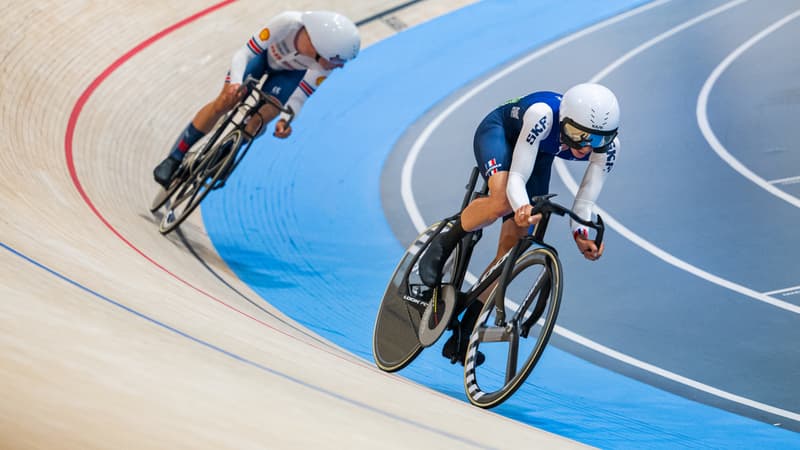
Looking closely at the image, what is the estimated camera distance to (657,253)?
5.93 metres

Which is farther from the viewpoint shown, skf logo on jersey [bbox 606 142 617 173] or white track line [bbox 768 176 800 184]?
white track line [bbox 768 176 800 184]

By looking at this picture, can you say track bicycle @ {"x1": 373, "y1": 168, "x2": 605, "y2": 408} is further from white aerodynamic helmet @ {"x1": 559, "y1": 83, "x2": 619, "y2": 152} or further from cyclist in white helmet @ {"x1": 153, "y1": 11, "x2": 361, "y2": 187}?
cyclist in white helmet @ {"x1": 153, "y1": 11, "x2": 361, "y2": 187}

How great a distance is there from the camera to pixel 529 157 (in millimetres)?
3934

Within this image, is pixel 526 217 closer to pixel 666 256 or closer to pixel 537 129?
pixel 537 129

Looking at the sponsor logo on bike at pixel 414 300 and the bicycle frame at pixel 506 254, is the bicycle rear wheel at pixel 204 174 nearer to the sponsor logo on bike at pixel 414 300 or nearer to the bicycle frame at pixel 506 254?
the sponsor logo on bike at pixel 414 300

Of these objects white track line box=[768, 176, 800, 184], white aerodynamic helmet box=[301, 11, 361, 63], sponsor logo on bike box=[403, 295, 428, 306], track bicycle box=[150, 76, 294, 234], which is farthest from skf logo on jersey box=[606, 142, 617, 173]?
white track line box=[768, 176, 800, 184]

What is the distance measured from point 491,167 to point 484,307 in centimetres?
63

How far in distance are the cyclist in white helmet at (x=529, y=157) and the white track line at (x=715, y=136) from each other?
2.86 m

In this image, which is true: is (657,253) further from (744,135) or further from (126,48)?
(126,48)

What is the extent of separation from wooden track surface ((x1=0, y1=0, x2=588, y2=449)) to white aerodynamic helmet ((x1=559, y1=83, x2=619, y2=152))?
121 cm

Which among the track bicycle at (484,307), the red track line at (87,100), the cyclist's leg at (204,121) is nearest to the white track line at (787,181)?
the track bicycle at (484,307)

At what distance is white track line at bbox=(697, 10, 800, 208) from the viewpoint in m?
6.48

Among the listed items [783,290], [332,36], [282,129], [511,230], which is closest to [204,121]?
[282,129]

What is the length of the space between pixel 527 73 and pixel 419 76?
1.11 m
